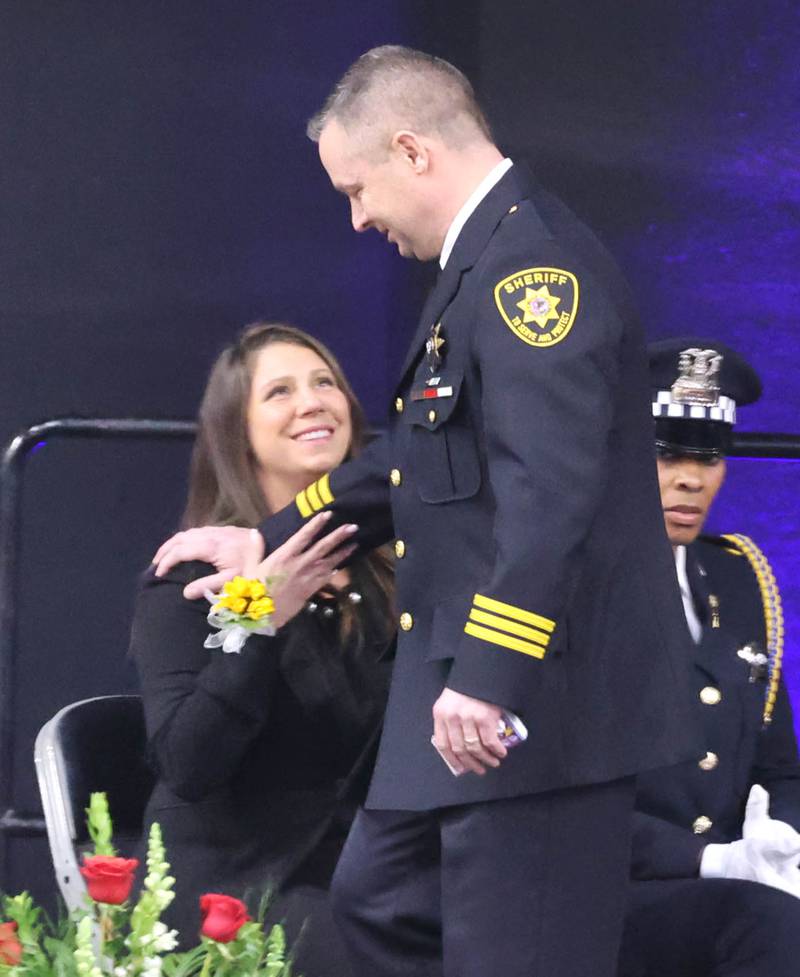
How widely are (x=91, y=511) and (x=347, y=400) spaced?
971 millimetres

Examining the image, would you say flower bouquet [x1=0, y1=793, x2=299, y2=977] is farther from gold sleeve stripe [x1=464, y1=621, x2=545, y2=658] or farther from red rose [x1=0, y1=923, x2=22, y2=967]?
gold sleeve stripe [x1=464, y1=621, x2=545, y2=658]

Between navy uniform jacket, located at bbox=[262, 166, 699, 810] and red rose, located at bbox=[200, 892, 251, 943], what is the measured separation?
0.49 m

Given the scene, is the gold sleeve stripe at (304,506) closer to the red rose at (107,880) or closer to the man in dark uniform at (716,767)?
the man in dark uniform at (716,767)

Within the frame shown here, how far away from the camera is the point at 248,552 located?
2.37m

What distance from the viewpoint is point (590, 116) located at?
356cm

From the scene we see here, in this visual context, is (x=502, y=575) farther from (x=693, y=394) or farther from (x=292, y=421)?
(x=292, y=421)

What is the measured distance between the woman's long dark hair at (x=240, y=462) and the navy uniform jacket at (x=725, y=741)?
16.6 inches

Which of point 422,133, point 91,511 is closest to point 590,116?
point 91,511

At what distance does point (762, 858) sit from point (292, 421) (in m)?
0.87

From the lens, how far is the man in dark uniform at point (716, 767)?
2.13 metres

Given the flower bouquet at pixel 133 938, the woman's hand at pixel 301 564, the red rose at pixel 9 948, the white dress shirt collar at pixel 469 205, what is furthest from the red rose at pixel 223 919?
the woman's hand at pixel 301 564

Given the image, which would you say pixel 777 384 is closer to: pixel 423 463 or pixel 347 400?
pixel 347 400

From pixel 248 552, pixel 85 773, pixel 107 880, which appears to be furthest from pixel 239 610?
pixel 107 880

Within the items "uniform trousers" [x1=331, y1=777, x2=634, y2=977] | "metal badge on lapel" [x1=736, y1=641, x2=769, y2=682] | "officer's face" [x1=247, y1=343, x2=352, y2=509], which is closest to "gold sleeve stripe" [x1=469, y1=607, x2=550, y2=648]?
"uniform trousers" [x1=331, y1=777, x2=634, y2=977]
